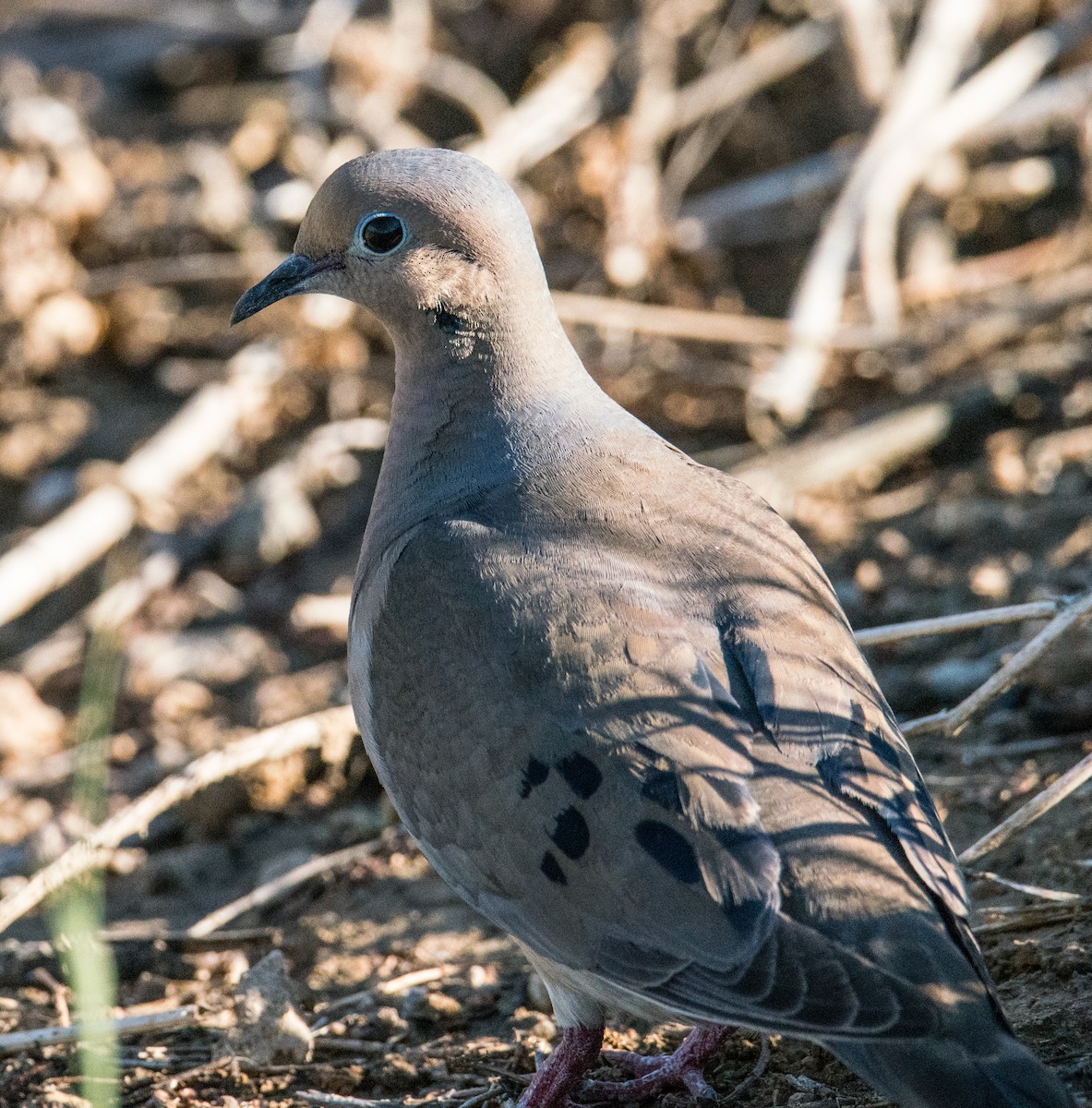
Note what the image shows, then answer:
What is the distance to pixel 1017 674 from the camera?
3059mm

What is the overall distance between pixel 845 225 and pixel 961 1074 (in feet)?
13.2

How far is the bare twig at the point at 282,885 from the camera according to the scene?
3652 millimetres

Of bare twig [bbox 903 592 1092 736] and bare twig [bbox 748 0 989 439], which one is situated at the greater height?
bare twig [bbox 748 0 989 439]

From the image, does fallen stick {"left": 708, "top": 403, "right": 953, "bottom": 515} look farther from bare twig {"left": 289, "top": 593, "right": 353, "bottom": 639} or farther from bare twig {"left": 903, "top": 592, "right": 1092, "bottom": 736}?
bare twig {"left": 903, "top": 592, "right": 1092, "bottom": 736}

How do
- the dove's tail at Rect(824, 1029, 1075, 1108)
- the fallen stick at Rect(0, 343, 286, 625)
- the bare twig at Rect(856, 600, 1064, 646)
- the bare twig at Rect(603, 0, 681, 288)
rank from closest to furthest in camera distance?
1. the dove's tail at Rect(824, 1029, 1075, 1108)
2. the bare twig at Rect(856, 600, 1064, 646)
3. the fallen stick at Rect(0, 343, 286, 625)
4. the bare twig at Rect(603, 0, 681, 288)

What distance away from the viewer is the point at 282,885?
12.4ft

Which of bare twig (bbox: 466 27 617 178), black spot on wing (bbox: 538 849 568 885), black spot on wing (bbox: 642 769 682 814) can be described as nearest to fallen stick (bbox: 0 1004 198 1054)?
black spot on wing (bbox: 538 849 568 885)

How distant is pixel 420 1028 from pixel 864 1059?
4.07 ft

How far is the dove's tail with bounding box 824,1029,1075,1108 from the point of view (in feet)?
7.07

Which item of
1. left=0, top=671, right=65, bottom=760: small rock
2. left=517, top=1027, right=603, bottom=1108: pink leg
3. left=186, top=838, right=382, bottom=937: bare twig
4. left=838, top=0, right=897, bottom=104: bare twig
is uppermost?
left=838, top=0, right=897, bottom=104: bare twig

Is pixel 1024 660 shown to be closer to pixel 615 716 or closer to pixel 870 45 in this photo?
pixel 615 716

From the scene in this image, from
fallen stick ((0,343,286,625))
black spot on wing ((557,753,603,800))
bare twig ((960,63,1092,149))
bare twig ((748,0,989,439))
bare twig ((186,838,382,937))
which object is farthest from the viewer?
bare twig ((960,63,1092,149))

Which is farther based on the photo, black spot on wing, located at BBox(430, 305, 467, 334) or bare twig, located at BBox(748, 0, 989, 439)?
bare twig, located at BBox(748, 0, 989, 439)

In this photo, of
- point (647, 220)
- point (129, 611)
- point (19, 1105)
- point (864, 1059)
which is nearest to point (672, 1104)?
point (864, 1059)
